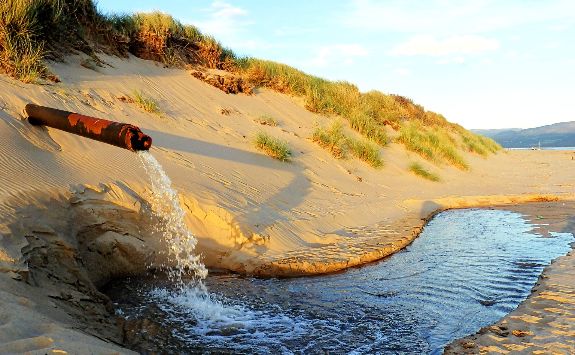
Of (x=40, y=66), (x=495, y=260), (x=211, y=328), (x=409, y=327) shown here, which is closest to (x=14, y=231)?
(x=211, y=328)

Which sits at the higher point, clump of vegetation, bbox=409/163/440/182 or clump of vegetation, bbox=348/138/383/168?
clump of vegetation, bbox=348/138/383/168

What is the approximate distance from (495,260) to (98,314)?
4.94m

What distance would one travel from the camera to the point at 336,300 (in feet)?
14.8

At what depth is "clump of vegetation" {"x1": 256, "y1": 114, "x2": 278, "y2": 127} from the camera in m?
11.2

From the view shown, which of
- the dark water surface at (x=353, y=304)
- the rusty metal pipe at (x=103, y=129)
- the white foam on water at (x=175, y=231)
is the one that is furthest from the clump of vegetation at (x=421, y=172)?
the rusty metal pipe at (x=103, y=129)

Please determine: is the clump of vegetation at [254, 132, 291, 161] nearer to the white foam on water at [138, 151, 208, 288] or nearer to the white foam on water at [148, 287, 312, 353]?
the white foam on water at [138, 151, 208, 288]

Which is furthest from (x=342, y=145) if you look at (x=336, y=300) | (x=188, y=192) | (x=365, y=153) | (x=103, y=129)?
(x=103, y=129)

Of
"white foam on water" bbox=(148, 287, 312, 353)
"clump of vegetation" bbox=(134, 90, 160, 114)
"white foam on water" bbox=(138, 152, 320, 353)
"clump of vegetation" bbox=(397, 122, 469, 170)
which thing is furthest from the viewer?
"clump of vegetation" bbox=(397, 122, 469, 170)

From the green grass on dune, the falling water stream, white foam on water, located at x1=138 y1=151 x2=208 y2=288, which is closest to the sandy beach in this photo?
white foam on water, located at x1=138 y1=151 x2=208 y2=288

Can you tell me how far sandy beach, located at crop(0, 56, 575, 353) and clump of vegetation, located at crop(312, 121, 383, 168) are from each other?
299mm

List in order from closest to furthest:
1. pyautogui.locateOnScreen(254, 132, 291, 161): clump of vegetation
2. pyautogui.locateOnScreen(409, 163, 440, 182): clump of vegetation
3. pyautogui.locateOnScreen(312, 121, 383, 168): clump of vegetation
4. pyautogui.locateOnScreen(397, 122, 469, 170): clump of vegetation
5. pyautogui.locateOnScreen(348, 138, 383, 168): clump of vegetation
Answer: pyautogui.locateOnScreen(254, 132, 291, 161): clump of vegetation
pyautogui.locateOnScreen(312, 121, 383, 168): clump of vegetation
pyautogui.locateOnScreen(348, 138, 383, 168): clump of vegetation
pyautogui.locateOnScreen(409, 163, 440, 182): clump of vegetation
pyautogui.locateOnScreen(397, 122, 469, 170): clump of vegetation

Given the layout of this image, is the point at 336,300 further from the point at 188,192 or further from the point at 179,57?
the point at 179,57

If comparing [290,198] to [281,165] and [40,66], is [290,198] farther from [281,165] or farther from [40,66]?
[40,66]

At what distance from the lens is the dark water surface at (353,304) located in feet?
11.8
